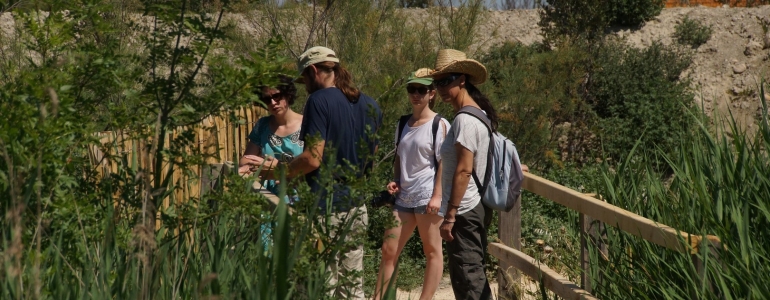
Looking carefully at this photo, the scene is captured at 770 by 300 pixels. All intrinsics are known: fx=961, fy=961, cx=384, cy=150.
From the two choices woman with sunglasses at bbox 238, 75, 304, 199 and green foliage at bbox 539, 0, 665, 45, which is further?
green foliage at bbox 539, 0, 665, 45

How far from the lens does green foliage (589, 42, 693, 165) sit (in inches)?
565

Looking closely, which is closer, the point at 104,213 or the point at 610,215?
the point at 104,213

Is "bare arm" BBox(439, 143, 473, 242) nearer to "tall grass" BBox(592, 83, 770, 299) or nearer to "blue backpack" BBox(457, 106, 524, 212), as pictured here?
"blue backpack" BBox(457, 106, 524, 212)

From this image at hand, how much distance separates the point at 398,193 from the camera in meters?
5.06

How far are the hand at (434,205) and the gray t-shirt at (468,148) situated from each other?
0.14 m

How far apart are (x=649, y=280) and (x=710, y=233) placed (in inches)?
11.3

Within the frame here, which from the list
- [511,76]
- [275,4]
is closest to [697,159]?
[275,4]

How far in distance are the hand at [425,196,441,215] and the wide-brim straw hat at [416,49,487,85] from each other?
0.61 meters

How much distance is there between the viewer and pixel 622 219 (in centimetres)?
367

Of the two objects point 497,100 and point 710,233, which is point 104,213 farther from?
point 497,100

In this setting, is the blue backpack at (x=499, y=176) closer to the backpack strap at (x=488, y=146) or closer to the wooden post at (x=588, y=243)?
the backpack strap at (x=488, y=146)

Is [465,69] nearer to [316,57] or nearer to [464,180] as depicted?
[464,180]

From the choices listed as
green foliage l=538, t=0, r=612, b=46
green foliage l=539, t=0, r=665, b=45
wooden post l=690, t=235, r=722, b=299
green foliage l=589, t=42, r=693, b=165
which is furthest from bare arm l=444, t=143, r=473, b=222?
green foliage l=538, t=0, r=612, b=46

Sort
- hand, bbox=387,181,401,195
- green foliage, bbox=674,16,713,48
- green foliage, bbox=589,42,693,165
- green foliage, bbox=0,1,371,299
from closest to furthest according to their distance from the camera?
1. green foliage, bbox=0,1,371,299
2. hand, bbox=387,181,401,195
3. green foliage, bbox=589,42,693,165
4. green foliage, bbox=674,16,713,48
